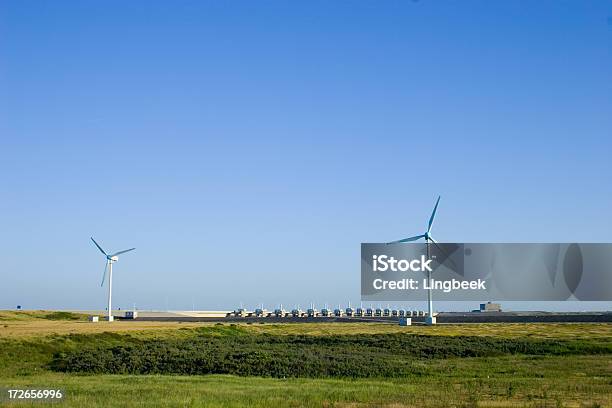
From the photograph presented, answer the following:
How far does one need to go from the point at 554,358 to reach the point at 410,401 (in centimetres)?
2993

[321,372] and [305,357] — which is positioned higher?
[305,357]

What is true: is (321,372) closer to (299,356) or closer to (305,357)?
(305,357)

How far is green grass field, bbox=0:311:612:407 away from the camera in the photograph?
3438cm

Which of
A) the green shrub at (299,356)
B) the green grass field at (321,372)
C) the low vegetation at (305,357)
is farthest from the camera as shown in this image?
the green shrub at (299,356)

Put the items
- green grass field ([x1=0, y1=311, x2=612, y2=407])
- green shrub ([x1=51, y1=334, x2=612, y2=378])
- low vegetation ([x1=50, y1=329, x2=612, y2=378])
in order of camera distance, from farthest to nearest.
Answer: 1. green shrub ([x1=51, y1=334, x2=612, y2=378])
2. low vegetation ([x1=50, y1=329, x2=612, y2=378])
3. green grass field ([x1=0, y1=311, x2=612, y2=407])

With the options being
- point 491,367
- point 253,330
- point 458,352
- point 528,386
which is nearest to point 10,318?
point 253,330

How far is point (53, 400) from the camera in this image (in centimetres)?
3297

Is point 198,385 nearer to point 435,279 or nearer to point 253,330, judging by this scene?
point 253,330

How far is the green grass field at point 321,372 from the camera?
113 feet

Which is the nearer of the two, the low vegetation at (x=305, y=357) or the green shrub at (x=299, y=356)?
the low vegetation at (x=305, y=357)

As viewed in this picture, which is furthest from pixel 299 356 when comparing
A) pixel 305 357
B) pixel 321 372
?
pixel 321 372

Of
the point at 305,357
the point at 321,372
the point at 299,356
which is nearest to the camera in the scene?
the point at 321,372

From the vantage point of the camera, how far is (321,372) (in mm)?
46844

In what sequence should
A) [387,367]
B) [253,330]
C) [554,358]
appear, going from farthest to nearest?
[253,330]
[554,358]
[387,367]
